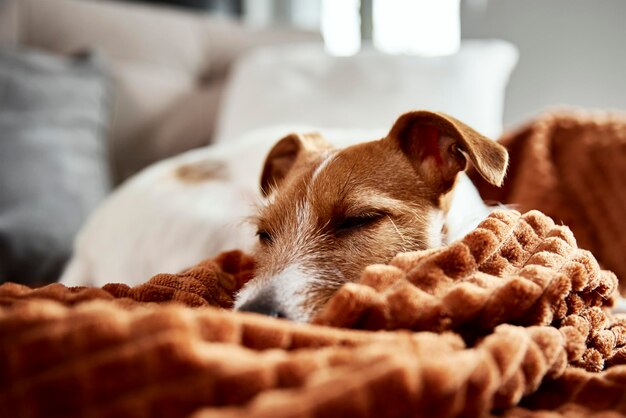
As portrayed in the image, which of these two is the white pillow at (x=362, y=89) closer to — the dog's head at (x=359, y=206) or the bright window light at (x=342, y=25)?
the dog's head at (x=359, y=206)

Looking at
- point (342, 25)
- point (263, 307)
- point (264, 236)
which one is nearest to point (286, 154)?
point (264, 236)

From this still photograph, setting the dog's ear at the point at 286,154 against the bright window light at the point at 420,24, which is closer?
the dog's ear at the point at 286,154

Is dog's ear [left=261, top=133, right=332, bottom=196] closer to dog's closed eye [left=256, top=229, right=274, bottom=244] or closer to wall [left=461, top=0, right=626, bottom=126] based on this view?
dog's closed eye [left=256, top=229, right=274, bottom=244]

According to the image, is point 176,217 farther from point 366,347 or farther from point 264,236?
point 366,347

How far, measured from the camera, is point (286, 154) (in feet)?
4.85

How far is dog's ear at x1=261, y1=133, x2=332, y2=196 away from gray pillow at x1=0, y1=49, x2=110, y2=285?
2.49 ft

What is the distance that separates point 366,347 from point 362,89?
165cm

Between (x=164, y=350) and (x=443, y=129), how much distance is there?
771mm

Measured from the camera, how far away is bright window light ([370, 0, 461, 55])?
313 centimetres

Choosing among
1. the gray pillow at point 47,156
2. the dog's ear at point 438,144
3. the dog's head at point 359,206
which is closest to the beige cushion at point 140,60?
the gray pillow at point 47,156

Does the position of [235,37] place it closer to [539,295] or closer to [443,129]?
[443,129]

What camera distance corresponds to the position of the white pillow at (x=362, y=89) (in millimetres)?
2041

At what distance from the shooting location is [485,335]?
0.70 m

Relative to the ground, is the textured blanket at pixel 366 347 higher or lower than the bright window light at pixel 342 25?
lower
